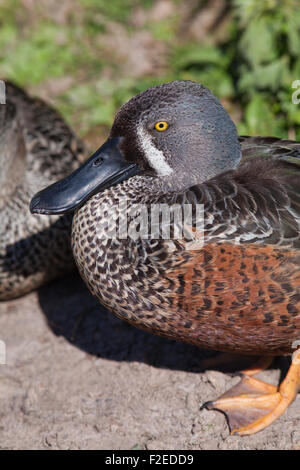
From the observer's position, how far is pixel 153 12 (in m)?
5.43

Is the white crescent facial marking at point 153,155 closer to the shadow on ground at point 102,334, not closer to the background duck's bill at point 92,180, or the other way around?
the background duck's bill at point 92,180

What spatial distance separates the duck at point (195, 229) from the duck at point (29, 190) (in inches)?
33.0

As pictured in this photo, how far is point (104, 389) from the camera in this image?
3051 mm

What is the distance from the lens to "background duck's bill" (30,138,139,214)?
2639 mm

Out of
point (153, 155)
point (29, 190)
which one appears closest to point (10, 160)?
point (29, 190)

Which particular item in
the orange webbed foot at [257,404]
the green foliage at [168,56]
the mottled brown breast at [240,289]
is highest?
the green foliage at [168,56]

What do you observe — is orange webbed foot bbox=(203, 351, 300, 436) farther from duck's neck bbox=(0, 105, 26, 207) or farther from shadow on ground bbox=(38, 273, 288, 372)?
duck's neck bbox=(0, 105, 26, 207)

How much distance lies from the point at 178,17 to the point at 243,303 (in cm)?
360

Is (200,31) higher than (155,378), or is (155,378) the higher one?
(200,31)

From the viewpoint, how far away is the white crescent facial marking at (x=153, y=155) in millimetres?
2564

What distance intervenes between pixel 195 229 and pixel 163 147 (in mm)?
384

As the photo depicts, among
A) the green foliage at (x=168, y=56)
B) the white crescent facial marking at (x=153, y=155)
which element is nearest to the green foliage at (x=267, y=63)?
the green foliage at (x=168, y=56)

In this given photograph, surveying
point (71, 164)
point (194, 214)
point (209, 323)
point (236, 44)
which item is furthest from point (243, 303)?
point (236, 44)
